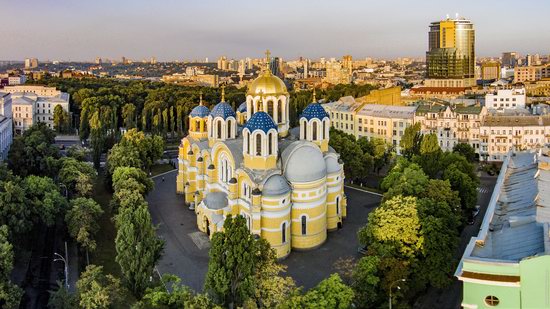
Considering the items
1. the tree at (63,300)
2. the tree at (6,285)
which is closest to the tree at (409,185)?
the tree at (63,300)

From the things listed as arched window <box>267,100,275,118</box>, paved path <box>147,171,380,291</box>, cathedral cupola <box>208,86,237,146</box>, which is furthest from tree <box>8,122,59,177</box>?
arched window <box>267,100,275,118</box>

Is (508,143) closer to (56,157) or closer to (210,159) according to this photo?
(210,159)

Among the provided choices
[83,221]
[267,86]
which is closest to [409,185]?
[267,86]

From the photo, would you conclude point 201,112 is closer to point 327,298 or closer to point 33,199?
point 33,199

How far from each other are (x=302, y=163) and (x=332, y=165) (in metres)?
4.69

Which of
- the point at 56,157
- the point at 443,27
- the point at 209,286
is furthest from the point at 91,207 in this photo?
the point at 443,27

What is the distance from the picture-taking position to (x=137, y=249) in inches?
1130

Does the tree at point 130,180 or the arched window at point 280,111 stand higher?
the arched window at point 280,111

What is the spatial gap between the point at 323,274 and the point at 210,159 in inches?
569

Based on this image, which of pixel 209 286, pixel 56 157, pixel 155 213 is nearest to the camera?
pixel 209 286

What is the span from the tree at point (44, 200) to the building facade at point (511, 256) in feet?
92.8

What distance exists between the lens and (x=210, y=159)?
43.0m

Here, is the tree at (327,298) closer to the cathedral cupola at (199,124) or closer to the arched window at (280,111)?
the arched window at (280,111)

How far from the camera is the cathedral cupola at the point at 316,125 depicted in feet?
136
